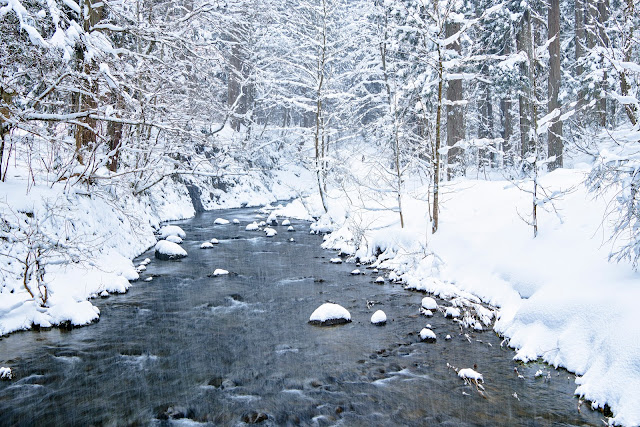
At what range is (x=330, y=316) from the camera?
744 cm

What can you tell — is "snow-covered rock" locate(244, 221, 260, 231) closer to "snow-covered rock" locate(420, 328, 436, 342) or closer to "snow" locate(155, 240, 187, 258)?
"snow" locate(155, 240, 187, 258)

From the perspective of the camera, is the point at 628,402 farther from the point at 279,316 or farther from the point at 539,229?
the point at 279,316

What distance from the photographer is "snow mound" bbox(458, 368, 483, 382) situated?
531 cm

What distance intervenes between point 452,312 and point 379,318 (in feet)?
→ 4.12

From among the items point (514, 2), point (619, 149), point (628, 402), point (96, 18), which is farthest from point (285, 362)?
point (514, 2)

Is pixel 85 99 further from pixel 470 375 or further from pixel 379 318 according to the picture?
pixel 470 375

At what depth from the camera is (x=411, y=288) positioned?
9.22 metres

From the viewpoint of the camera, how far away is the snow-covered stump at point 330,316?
741cm

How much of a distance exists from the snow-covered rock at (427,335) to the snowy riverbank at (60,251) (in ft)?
17.1

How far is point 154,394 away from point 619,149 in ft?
20.7

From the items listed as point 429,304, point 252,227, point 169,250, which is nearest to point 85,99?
point 169,250

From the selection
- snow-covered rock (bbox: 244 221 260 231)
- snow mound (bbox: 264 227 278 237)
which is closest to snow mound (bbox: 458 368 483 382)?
snow mound (bbox: 264 227 278 237)

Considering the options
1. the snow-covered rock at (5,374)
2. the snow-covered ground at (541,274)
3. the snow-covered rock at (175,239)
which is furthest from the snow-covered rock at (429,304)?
the snow-covered rock at (175,239)

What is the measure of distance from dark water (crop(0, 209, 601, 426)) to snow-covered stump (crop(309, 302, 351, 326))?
222 mm
